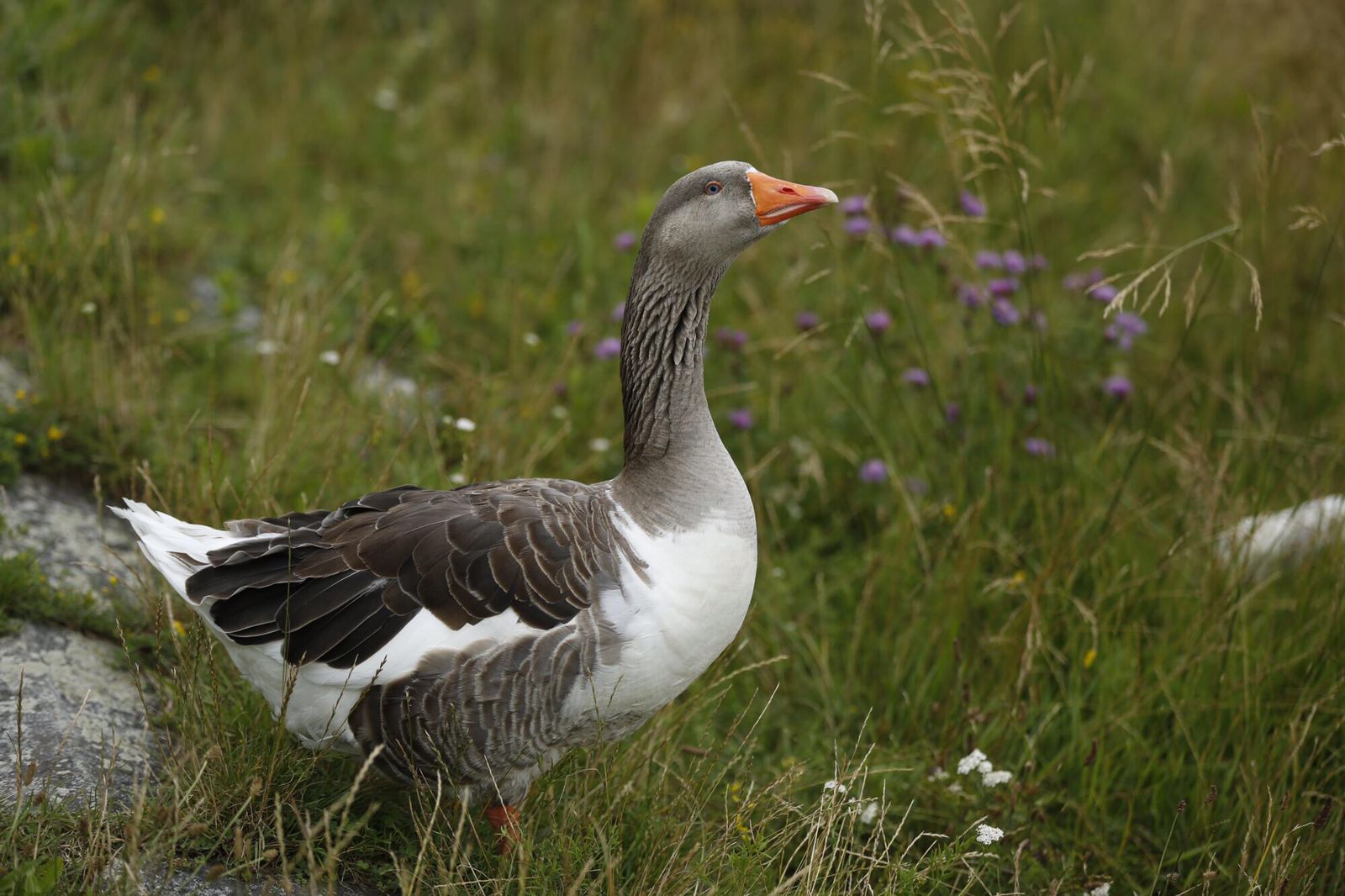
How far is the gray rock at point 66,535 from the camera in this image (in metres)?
4.06

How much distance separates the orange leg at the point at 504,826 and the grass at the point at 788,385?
0.29ft

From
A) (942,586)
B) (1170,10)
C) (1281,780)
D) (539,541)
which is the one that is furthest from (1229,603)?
(1170,10)

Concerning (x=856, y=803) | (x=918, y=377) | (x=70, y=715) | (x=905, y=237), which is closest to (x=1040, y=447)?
(x=918, y=377)

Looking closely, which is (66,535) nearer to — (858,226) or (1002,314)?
(858,226)

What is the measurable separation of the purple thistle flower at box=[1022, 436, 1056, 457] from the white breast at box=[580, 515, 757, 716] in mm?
1875

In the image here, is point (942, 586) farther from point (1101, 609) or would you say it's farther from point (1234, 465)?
point (1234, 465)

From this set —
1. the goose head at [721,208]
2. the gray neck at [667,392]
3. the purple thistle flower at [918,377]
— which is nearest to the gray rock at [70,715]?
the gray neck at [667,392]

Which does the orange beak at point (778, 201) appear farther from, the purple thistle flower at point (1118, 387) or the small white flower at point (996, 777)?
the purple thistle flower at point (1118, 387)

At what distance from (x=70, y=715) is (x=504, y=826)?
54.2 inches

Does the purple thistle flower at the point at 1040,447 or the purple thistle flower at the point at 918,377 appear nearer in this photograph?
the purple thistle flower at the point at 1040,447

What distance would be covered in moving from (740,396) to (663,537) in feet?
8.13

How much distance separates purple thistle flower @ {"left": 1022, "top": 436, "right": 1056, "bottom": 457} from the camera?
4.70m

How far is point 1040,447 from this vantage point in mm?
4707

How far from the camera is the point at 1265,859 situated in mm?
3480
